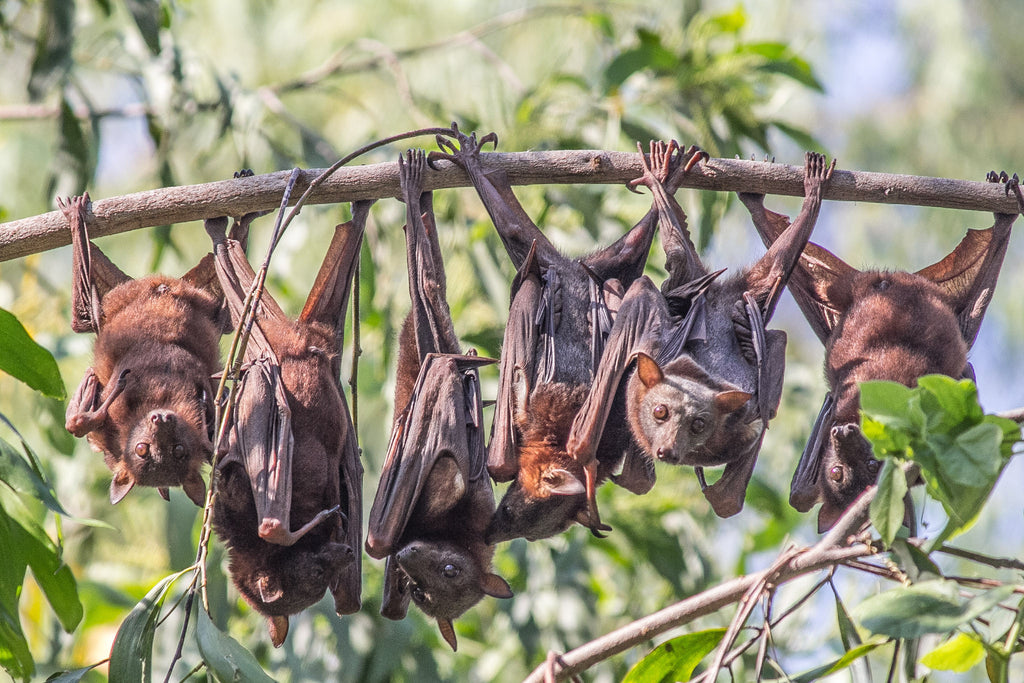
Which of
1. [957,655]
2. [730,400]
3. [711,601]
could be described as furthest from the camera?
[730,400]

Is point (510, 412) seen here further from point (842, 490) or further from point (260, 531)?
point (842, 490)

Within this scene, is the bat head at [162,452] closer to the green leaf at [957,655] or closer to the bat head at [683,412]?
the bat head at [683,412]

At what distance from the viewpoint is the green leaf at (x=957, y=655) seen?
400 cm

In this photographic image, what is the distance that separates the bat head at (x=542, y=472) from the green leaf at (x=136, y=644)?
1.78m

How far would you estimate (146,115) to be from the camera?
868 cm

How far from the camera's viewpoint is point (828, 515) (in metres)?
5.84

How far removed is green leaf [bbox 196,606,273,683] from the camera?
13.9 ft

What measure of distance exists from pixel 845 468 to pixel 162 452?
349 cm

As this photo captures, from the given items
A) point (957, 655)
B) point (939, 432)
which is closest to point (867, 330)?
point (957, 655)

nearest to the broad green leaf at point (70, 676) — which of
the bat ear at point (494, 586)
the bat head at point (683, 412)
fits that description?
the bat ear at point (494, 586)

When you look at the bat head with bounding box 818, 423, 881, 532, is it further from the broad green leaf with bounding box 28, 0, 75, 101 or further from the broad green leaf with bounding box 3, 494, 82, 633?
the broad green leaf with bounding box 28, 0, 75, 101

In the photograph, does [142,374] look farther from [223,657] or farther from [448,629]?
[448,629]

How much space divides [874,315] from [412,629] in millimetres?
3802

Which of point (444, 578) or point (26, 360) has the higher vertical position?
point (26, 360)
